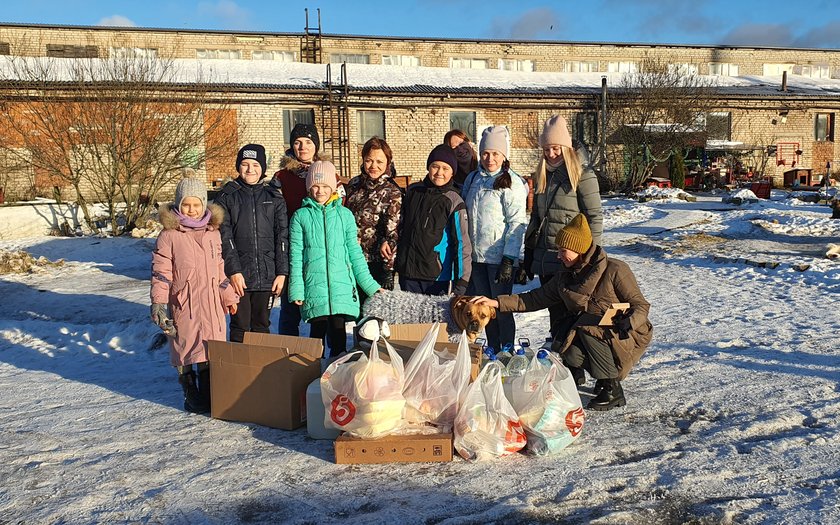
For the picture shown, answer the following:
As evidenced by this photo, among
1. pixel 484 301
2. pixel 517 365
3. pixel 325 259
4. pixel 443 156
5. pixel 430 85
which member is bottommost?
pixel 517 365

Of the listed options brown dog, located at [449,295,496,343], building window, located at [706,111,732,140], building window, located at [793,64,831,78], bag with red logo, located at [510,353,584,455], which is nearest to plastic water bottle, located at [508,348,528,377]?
bag with red logo, located at [510,353,584,455]

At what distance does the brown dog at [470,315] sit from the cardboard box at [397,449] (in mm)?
942

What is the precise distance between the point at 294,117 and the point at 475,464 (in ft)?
64.1

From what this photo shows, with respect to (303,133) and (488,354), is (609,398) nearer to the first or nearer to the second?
(488,354)

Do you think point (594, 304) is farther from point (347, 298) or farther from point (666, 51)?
point (666, 51)

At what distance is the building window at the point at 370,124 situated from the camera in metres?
22.3

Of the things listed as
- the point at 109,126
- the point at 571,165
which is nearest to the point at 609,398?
the point at 571,165

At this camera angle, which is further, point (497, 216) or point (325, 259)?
point (497, 216)

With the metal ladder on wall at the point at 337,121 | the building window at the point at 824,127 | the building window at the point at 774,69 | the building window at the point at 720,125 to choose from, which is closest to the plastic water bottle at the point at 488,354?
the metal ladder on wall at the point at 337,121

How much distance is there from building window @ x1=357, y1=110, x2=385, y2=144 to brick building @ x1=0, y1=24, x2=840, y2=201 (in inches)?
1.4

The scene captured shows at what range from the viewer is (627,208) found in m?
18.1

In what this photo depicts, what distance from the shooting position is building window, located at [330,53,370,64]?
97.3 ft

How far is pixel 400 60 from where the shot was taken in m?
30.9

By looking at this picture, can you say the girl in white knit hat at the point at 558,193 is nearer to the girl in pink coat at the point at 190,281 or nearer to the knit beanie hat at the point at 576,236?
the knit beanie hat at the point at 576,236
